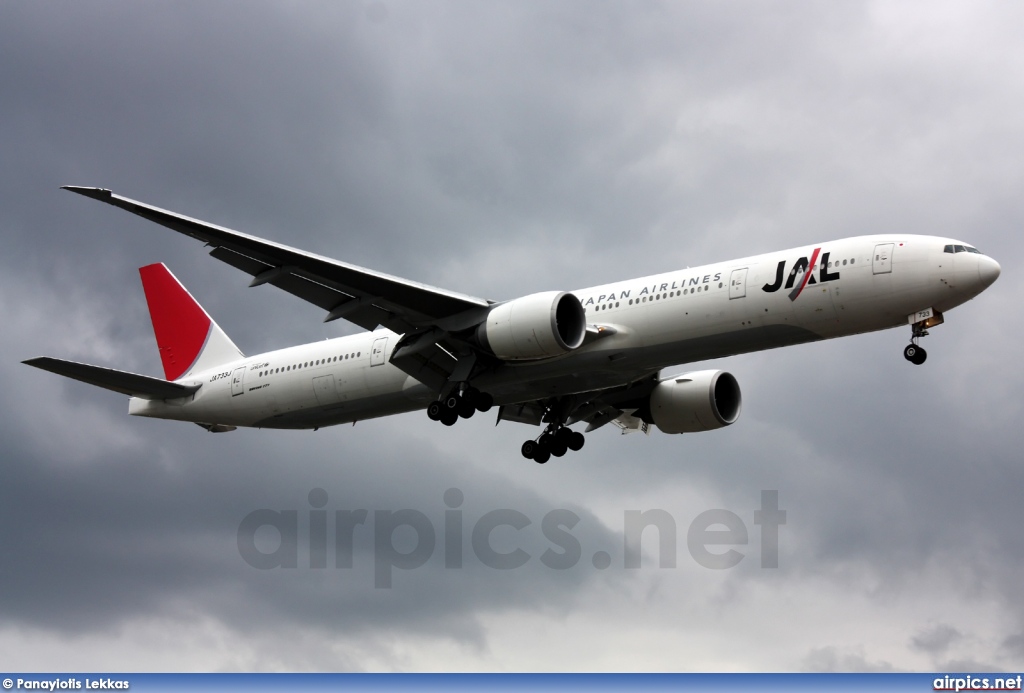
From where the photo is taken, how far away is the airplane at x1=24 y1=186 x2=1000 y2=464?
102 feet

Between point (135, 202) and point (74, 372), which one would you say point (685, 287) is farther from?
point (74, 372)

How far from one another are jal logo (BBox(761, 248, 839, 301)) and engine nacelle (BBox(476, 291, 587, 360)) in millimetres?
5432

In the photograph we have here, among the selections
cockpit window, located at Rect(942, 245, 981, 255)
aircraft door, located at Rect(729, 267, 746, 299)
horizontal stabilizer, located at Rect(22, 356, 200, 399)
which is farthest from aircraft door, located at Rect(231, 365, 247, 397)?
cockpit window, located at Rect(942, 245, 981, 255)

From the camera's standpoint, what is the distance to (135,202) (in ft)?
101

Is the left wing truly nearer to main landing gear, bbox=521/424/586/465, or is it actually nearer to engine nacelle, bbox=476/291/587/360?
engine nacelle, bbox=476/291/587/360

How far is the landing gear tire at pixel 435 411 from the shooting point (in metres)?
36.2

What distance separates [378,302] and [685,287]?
916cm

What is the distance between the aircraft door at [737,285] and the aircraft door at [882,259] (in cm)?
342

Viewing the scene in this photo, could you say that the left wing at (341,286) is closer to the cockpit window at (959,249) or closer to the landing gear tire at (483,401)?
the landing gear tire at (483,401)

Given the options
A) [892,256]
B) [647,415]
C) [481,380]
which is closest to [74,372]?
[481,380]

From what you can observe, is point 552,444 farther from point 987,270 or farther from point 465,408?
point 987,270

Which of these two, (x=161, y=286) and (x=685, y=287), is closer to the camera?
(x=685, y=287)

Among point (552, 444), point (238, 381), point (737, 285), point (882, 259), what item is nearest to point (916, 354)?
point (882, 259)

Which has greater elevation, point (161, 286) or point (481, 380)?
point (161, 286)
